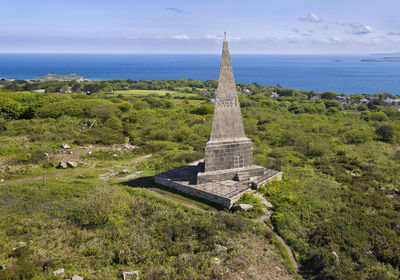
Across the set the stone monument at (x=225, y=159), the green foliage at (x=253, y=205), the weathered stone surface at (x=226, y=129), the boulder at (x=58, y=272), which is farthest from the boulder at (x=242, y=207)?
the boulder at (x=58, y=272)

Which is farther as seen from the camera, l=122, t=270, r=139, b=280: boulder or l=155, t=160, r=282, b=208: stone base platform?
l=155, t=160, r=282, b=208: stone base platform

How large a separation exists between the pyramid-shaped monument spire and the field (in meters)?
4.37

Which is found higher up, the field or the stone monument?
the stone monument

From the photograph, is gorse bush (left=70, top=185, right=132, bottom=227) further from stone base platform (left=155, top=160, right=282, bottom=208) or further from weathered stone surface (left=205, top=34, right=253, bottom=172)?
weathered stone surface (left=205, top=34, right=253, bottom=172)

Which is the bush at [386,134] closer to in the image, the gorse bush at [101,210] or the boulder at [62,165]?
the gorse bush at [101,210]

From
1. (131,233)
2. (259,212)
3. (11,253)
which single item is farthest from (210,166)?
(11,253)

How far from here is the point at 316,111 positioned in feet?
210

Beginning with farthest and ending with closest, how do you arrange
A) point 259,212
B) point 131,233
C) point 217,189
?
point 217,189 < point 259,212 < point 131,233

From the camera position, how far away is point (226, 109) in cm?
1856

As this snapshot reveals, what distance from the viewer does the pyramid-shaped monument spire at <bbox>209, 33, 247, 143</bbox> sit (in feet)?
59.7

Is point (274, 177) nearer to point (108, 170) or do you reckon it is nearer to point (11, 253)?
point (108, 170)

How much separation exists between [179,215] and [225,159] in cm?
559

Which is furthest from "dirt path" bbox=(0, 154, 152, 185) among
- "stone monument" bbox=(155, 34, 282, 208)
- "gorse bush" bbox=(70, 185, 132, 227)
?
"stone monument" bbox=(155, 34, 282, 208)

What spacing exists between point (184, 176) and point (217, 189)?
11.0 ft
